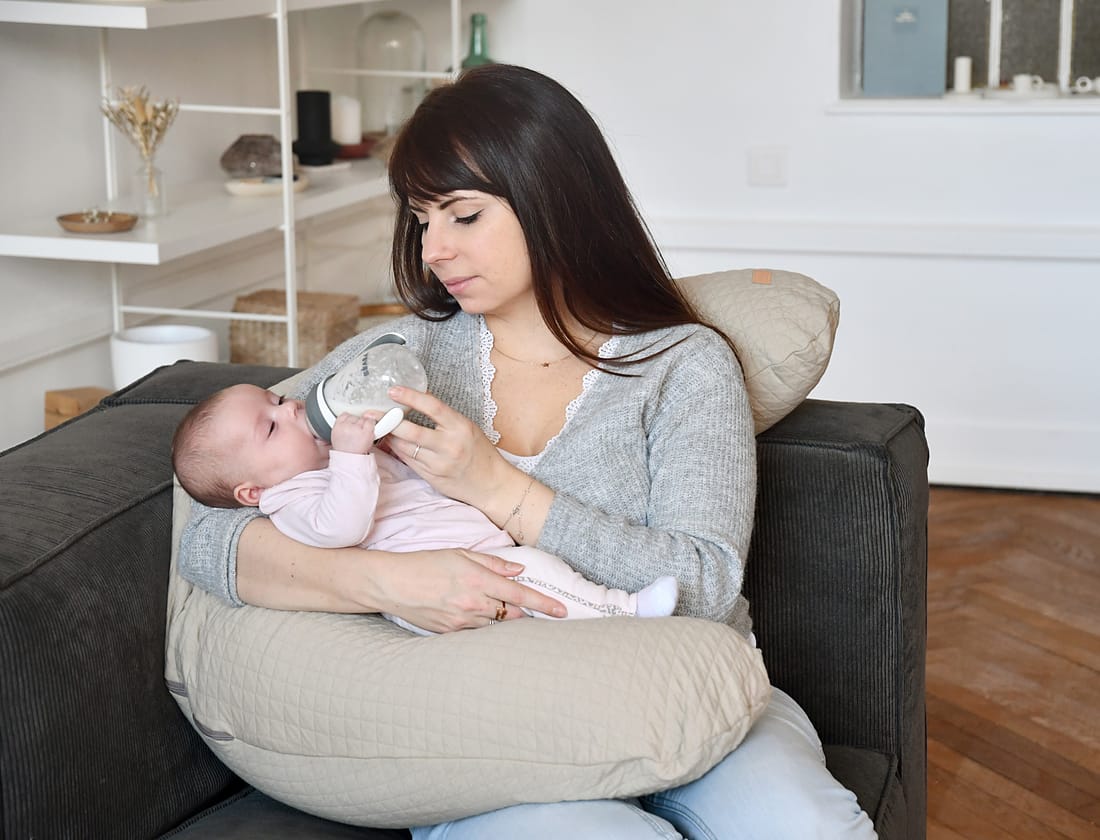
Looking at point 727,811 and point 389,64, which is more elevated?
point 389,64

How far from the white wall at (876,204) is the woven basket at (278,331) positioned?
310 mm

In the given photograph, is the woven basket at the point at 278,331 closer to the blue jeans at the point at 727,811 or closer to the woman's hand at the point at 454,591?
the woman's hand at the point at 454,591

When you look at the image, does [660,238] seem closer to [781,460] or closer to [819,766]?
[781,460]

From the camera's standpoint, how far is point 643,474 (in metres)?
1.59

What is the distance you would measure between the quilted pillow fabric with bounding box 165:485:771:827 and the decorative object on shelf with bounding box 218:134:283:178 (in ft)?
6.03

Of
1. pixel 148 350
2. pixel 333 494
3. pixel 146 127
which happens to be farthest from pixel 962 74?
pixel 333 494

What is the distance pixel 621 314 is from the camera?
5.48 ft

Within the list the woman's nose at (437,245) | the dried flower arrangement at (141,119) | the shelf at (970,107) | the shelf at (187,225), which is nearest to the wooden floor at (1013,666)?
the shelf at (970,107)

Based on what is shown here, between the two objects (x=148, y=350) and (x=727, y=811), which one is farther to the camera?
(x=148, y=350)

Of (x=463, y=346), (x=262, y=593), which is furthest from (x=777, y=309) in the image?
(x=262, y=593)

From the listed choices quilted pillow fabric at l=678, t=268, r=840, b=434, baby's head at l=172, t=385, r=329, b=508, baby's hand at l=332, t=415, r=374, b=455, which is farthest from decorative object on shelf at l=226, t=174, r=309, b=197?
baby's hand at l=332, t=415, r=374, b=455

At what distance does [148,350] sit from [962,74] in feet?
7.63

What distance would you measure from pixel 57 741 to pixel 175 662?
0.68ft

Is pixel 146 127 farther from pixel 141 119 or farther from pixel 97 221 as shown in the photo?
pixel 97 221
